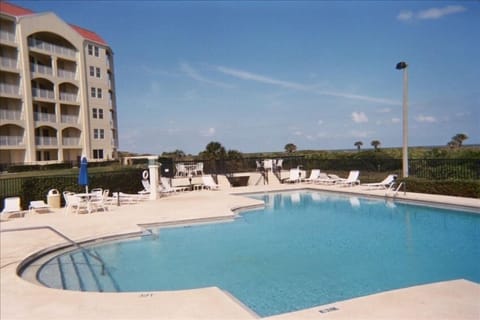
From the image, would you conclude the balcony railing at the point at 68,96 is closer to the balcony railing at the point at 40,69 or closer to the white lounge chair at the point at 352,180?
the balcony railing at the point at 40,69

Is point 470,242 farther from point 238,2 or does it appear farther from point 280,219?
point 238,2

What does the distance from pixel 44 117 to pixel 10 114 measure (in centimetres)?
313

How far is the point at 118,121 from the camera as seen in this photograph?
42.8 meters

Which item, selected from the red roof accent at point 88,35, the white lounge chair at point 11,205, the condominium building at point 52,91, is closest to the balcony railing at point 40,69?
the condominium building at point 52,91

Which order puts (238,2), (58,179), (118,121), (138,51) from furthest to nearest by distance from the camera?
(118,121) < (138,51) < (58,179) < (238,2)

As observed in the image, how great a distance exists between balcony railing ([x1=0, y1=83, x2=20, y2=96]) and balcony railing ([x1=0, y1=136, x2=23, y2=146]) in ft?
12.0

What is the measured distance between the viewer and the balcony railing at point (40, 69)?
107 feet

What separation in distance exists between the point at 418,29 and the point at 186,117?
2202 centimetres

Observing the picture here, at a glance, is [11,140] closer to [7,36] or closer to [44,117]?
[44,117]

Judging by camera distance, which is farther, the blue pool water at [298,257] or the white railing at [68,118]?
the white railing at [68,118]

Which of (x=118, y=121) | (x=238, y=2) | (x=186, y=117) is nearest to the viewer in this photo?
(x=238, y=2)

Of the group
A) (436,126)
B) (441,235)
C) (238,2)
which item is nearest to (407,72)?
(436,126)

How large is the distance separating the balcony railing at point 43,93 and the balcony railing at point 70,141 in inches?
158

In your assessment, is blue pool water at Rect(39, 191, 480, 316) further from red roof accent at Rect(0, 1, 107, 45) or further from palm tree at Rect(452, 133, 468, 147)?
palm tree at Rect(452, 133, 468, 147)
